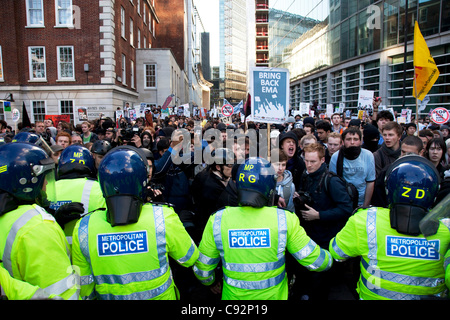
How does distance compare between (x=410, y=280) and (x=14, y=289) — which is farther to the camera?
(x=410, y=280)

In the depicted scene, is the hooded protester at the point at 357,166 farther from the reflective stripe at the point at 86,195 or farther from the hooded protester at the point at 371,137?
the reflective stripe at the point at 86,195

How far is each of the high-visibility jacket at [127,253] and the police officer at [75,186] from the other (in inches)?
21.5

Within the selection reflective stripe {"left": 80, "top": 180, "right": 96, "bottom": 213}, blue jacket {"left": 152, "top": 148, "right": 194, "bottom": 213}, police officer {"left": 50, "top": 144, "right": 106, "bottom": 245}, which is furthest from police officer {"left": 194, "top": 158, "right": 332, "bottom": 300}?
blue jacket {"left": 152, "top": 148, "right": 194, "bottom": 213}

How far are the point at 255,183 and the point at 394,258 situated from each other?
108 centimetres

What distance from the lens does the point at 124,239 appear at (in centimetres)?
209

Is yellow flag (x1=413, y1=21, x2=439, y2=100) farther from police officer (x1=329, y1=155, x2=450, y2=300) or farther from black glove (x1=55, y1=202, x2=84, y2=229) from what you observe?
black glove (x1=55, y1=202, x2=84, y2=229)

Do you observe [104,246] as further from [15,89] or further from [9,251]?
[15,89]

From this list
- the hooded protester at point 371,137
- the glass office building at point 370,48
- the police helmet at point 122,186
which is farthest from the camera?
the glass office building at point 370,48

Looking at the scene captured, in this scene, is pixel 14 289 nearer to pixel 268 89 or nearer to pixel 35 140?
pixel 35 140

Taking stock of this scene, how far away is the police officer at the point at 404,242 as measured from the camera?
207 cm

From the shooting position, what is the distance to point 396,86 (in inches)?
766

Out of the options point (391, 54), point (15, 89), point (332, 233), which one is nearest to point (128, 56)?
point (15, 89)

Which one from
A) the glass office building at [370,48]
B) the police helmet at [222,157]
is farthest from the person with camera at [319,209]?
the glass office building at [370,48]

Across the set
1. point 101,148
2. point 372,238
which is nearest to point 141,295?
point 372,238
